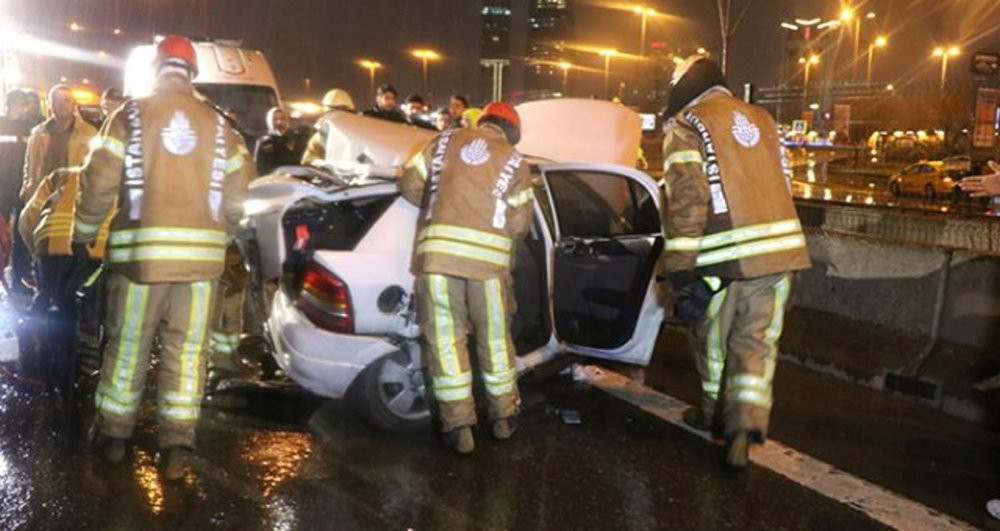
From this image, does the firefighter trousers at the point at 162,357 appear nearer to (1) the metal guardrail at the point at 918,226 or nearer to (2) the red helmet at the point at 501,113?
(2) the red helmet at the point at 501,113

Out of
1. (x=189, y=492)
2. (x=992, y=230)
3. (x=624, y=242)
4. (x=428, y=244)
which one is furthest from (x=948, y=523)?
(x=992, y=230)

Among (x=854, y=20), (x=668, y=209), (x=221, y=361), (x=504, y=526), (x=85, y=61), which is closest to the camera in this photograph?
(x=504, y=526)

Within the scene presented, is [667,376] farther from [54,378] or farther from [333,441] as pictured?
[54,378]

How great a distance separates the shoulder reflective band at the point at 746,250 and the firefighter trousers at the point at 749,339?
16cm

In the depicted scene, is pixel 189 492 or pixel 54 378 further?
pixel 54 378

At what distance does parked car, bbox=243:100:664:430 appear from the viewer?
4637 mm

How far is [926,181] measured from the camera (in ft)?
99.8

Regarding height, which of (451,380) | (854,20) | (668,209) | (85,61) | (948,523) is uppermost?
(854,20)

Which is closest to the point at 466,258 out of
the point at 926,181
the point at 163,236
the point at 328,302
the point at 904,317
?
the point at 328,302

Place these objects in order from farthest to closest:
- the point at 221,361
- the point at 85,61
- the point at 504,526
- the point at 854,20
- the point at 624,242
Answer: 1. the point at 854,20
2. the point at 85,61
3. the point at 221,361
4. the point at 624,242
5. the point at 504,526

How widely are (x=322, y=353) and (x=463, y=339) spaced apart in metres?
0.71

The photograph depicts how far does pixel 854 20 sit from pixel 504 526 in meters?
59.1

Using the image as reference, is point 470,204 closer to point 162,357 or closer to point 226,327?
point 162,357

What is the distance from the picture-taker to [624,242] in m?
5.41
